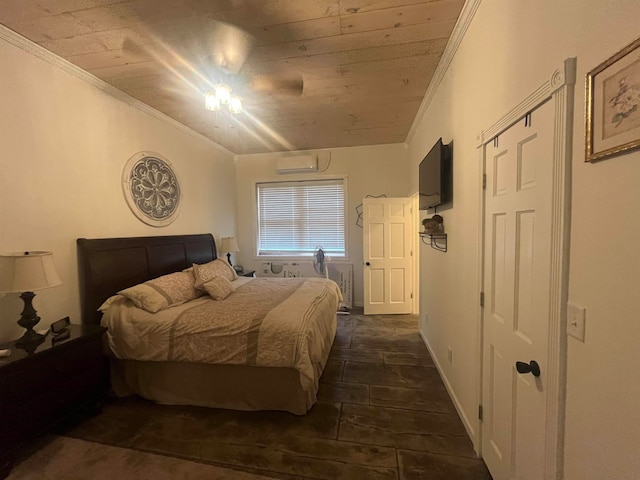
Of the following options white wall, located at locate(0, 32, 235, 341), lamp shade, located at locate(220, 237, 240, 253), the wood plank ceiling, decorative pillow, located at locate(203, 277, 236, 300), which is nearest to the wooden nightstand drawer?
white wall, located at locate(0, 32, 235, 341)

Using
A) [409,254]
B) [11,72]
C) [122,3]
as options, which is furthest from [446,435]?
[11,72]

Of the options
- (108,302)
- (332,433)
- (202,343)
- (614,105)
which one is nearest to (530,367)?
(614,105)

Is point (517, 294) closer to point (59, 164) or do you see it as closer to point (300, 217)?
point (59, 164)

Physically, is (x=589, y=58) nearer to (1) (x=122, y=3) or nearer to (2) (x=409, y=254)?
(1) (x=122, y=3)

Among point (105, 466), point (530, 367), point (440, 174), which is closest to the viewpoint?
point (530, 367)

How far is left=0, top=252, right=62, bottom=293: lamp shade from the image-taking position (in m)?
1.73

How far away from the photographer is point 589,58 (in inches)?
33.9

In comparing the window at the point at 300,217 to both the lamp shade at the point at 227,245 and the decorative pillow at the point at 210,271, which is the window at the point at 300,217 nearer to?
the lamp shade at the point at 227,245

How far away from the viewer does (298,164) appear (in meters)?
4.78

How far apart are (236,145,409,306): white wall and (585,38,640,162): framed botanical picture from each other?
395cm

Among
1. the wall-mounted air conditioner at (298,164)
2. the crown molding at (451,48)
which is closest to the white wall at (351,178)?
the wall-mounted air conditioner at (298,164)

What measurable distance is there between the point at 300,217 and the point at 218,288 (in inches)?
99.9

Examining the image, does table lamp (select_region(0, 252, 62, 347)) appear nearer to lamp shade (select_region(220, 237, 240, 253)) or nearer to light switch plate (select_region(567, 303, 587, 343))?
lamp shade (select_region(220, 237, 240, 253))

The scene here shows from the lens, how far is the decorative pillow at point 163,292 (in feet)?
7.92
